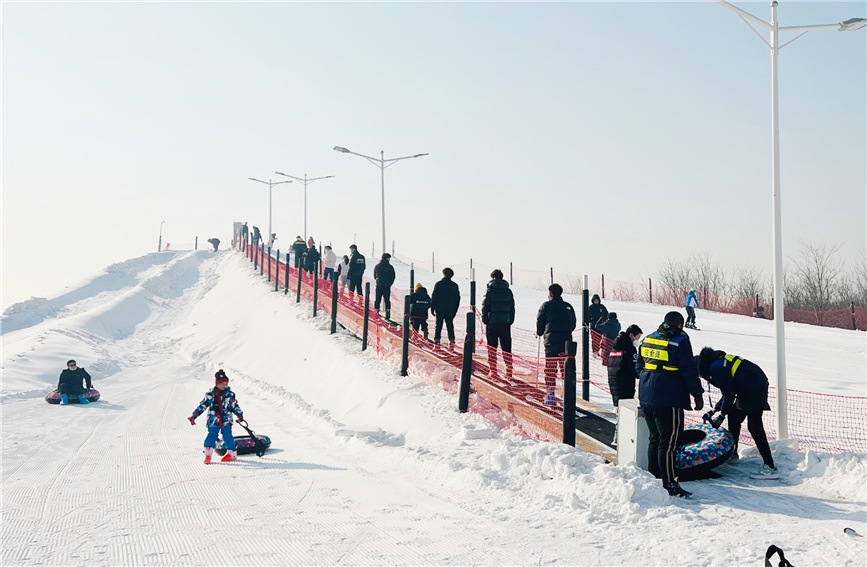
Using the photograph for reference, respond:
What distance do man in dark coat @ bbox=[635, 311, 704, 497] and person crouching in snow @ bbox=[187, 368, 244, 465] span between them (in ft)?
18.1

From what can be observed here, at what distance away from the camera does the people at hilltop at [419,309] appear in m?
15.8

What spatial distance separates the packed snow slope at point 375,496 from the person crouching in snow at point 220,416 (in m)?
0.31

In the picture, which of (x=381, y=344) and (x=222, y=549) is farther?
(x=381, y=344)

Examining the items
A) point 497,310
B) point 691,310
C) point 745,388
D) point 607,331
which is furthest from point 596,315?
point 691,310

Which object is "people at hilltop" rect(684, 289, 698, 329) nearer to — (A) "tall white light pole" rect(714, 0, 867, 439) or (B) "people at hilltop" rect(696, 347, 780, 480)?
(A) "tall white light pole" rect(714, 0, 867, 439)

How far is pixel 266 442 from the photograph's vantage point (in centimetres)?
1012

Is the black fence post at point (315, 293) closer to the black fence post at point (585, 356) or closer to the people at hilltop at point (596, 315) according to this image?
the black fence post at point (585, 356)

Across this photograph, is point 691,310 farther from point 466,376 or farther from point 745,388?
point 745,388

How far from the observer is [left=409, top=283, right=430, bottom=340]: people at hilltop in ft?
52.0

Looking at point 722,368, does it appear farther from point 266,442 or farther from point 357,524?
point 266,442

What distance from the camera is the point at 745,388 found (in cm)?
809

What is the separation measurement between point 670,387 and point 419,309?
29.8 feet

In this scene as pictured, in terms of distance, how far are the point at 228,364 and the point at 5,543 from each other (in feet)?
47.5

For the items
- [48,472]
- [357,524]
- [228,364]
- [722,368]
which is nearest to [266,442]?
[48,472]
